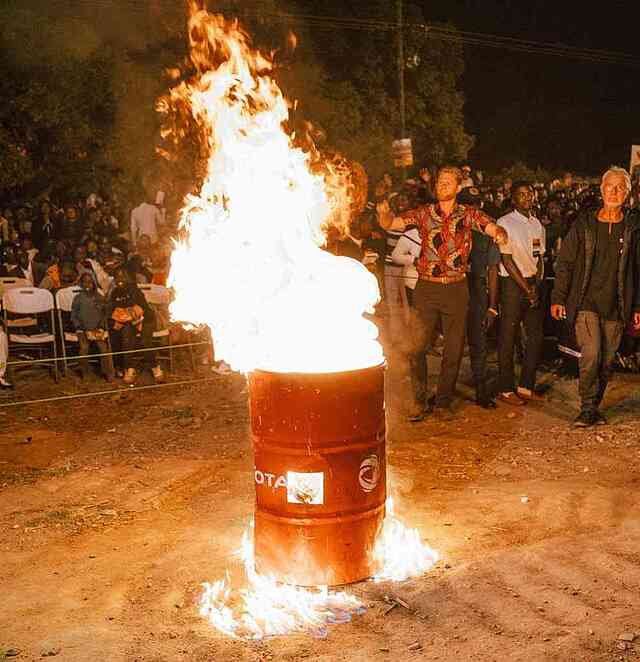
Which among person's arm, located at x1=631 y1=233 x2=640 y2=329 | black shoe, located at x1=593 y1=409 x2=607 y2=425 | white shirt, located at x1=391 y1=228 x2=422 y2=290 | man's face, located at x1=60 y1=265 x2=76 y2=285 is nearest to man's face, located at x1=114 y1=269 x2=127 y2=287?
man's face, located at x1=60 y1=265 x2=76 y2=285

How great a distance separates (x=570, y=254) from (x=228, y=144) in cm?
353

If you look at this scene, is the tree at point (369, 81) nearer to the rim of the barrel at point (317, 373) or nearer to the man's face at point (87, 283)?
the man's face at point (87, 283)

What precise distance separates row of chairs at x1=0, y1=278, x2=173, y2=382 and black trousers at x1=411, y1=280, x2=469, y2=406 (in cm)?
373

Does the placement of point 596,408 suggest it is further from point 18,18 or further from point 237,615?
point 18,18

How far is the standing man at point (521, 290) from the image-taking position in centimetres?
864

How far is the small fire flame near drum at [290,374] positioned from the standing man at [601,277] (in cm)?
293

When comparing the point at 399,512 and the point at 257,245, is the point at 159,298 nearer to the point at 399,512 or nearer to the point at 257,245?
the point at 399,512

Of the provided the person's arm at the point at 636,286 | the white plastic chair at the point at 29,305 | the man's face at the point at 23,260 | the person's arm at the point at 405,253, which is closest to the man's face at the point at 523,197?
the person's arm at the point at 636,286

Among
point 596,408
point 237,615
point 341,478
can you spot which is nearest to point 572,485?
point 596,408

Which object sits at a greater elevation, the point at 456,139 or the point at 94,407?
the point at 456,139

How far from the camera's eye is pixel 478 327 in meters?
8.84

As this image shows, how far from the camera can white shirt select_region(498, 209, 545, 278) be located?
28.2ft

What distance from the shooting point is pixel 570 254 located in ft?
26.0

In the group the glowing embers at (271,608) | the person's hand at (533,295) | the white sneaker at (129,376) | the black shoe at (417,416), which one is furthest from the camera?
the white sneaker at (129,376)
